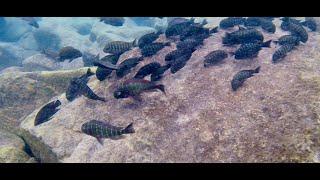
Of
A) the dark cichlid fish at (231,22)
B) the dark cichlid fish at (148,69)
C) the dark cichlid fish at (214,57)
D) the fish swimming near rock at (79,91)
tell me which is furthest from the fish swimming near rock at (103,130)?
the dark cichlid fish at (231,22)

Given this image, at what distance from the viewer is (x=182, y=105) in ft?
23.8

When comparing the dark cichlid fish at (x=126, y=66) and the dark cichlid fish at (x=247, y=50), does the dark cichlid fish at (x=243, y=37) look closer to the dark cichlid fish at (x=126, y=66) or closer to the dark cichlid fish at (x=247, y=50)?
the dark cichlid fish at (x=247, y=50)

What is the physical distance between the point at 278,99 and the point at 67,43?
2138 centimetres

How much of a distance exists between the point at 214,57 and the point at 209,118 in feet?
8.65

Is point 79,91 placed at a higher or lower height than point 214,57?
lower

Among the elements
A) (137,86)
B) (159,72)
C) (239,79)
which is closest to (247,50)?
(239,79)

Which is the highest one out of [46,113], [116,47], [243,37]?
[243,37]

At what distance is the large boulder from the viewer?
5.63m

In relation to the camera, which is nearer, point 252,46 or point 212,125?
point 212,125

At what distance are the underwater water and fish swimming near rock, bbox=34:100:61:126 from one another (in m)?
0.03

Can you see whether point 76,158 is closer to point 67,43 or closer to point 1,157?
point 1,157

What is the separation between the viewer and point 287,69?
7855mm

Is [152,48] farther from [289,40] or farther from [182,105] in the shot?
[289,40]
